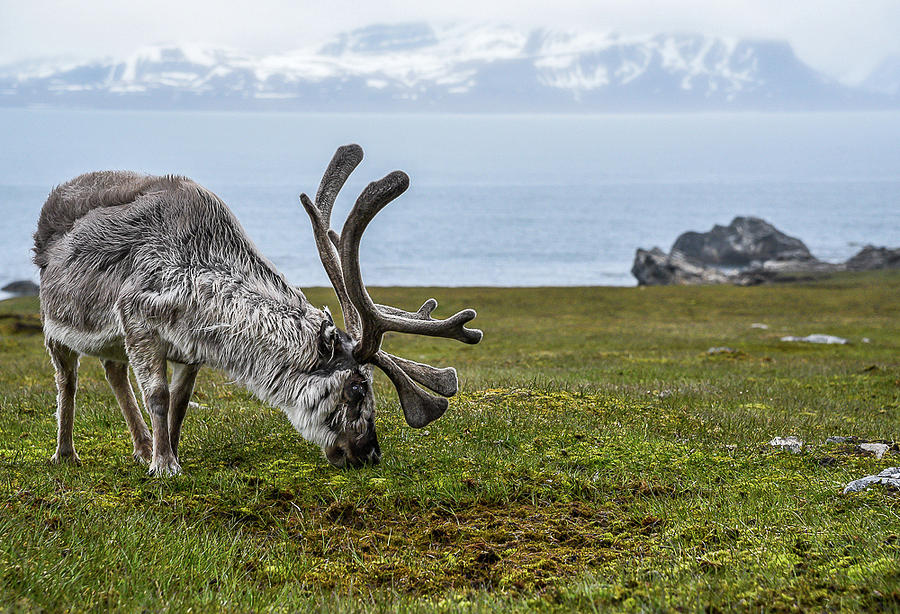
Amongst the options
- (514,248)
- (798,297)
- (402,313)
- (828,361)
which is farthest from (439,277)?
(402,313)

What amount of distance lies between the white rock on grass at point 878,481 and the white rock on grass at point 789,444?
1.71m

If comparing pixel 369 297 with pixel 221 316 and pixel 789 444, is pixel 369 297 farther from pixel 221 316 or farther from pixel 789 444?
pixel 789 444

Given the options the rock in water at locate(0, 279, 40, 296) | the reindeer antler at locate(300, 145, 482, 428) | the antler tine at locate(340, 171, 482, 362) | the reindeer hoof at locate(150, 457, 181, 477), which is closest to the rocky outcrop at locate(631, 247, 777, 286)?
the rock in water at locate(0, 279, 40, 296)

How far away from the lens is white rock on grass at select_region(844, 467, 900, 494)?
25.8ft

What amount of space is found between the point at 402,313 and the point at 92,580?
4.72 m

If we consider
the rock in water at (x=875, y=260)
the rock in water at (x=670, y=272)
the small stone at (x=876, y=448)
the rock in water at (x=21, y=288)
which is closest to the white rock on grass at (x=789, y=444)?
the small stone at (x=876, y=448)

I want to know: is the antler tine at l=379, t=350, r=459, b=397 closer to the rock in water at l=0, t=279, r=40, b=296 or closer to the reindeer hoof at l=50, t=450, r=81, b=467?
the reindeer hoof at l=50, t=450, r=81, b=467

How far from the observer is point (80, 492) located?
7781mm

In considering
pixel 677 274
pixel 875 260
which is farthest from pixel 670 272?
pixel 875 260

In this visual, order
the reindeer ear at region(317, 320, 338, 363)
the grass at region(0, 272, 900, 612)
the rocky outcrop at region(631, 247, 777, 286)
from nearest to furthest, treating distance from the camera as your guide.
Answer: the grass at region(0, 272, 900, 612), the reindeer ear at region(317, 320, 338, 363), the rocky outcrop at region(631, 247, 777, 286)

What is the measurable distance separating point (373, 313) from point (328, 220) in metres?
1.55

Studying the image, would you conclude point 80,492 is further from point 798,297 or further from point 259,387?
point 798,297

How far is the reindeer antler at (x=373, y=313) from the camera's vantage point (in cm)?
777

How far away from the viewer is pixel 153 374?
836cm
